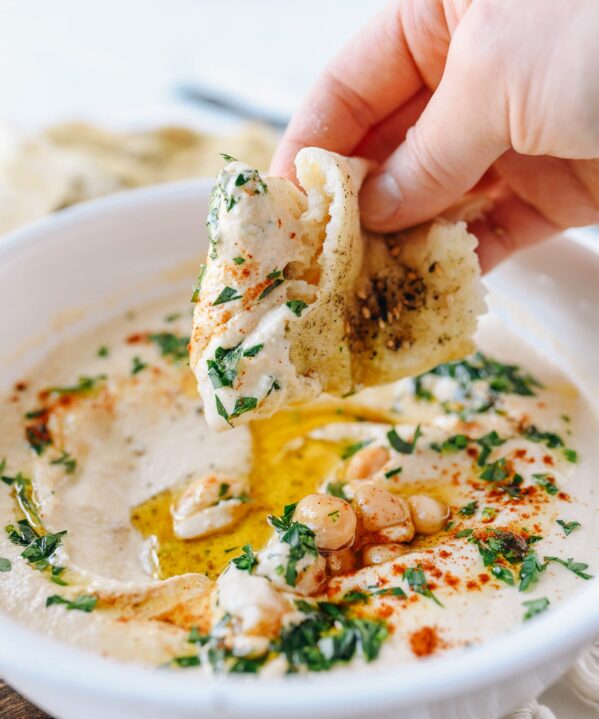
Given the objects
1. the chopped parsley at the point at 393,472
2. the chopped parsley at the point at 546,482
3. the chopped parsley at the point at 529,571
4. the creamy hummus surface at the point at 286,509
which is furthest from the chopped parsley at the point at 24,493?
the chopped parsley at the point at 546,482

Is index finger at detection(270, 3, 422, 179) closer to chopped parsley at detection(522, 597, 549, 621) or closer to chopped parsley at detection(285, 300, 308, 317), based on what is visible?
chopped parsley at detection(285, 300, 308, 317)

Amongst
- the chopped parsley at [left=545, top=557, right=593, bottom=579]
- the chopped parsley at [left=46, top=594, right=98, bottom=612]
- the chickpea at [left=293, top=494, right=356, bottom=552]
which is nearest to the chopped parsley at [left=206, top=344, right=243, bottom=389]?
the chickpea at [left=293, top=494, right=356, bottom=552]

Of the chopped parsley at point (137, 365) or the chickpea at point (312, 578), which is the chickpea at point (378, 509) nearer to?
the chickpea at point (312, 578)

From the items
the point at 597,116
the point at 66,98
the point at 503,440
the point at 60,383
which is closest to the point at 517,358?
the point at 503,440

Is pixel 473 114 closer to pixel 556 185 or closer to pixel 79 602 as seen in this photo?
A: pixel 556 185

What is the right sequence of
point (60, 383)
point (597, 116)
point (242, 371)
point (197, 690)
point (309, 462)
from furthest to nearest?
point (60, 383), point (309, 462), point (242, 371), point (597, 116), point (197, 690)

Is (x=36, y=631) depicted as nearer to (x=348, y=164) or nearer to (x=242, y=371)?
(x=242, y=371)

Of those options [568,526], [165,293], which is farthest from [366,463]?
[165,293]
